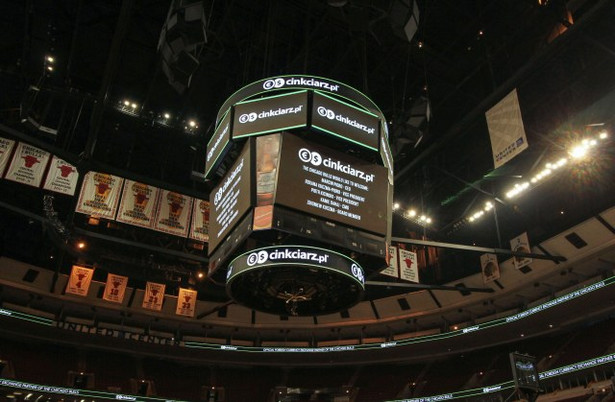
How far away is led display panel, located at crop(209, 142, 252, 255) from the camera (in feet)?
29.6

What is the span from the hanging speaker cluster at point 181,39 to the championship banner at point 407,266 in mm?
9716

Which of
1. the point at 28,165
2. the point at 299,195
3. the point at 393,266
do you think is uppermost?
the point at 28,165

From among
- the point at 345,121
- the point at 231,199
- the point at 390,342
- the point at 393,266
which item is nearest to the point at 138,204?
the point at 231,199

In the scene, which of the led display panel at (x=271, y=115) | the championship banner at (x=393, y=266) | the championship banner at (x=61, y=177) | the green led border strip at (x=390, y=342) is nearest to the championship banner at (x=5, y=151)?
the championship banner at (x=61, y=177)

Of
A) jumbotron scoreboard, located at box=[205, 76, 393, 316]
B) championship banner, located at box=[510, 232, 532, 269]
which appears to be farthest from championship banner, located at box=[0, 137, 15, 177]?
championship banner, located at box=[510, 232, 532, 269]

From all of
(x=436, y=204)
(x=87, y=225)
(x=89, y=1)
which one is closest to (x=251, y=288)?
(x=89, y=1)

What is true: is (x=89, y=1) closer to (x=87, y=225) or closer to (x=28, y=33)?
(x=28, y=33)

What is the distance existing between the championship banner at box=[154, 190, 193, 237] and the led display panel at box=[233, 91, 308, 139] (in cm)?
653

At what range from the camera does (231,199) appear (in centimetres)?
948

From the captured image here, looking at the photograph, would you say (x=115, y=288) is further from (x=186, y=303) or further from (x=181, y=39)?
(x=181, y=39)

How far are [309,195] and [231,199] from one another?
153 cm

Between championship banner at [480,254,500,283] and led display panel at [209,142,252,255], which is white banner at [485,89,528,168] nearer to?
led display panel at [209,142,252,255]

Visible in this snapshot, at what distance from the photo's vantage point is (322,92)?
9.74 m

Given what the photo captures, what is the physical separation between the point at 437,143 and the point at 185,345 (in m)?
14.1
